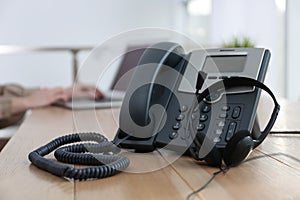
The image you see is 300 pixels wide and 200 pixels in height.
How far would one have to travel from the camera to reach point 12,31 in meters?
4.01

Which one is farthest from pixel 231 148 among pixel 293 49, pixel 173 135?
pixel 293 49

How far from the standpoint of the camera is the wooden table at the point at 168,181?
1.42ft

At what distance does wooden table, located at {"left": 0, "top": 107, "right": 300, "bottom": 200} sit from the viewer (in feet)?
1.42

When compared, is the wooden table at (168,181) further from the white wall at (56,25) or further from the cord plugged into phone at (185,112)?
the white wall at (56,25)

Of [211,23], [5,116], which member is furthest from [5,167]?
[211,23]

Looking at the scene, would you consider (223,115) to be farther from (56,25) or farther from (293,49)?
(56,25)

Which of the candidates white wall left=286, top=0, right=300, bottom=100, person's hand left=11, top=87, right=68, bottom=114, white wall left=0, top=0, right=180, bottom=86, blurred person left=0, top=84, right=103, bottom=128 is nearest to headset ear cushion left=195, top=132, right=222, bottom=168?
blurred person left=0, top=84, right=103, bottom=128

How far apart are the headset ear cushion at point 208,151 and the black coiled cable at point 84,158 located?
3.9 inches

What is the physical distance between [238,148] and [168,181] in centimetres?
10

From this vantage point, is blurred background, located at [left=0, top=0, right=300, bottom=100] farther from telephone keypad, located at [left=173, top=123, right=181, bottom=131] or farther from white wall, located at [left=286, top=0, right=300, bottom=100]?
telephone keypad, located at [left=173, top=123, right=181, bottom=131]

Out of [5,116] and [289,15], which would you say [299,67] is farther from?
[5,116]

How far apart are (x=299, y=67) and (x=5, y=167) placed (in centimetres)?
229

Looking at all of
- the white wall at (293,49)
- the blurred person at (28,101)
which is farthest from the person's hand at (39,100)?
the white wall at (293,49)

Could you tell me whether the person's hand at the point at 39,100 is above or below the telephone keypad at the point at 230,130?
above
